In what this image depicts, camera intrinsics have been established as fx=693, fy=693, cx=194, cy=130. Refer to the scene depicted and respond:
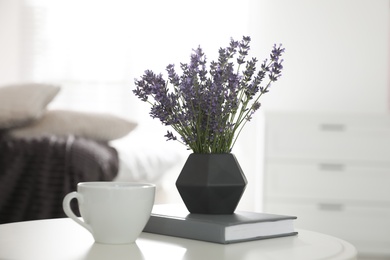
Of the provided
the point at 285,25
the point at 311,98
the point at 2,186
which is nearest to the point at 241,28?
the point at 285,25

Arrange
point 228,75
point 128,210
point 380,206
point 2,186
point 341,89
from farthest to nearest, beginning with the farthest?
point 341,89
point 380,206
point 2,186
point 228,75
point 128,210

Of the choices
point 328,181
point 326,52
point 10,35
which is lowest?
point 328,181

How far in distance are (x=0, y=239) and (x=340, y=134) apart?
276cm

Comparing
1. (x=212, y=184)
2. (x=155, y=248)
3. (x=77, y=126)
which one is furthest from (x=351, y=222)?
(x=155, y=248)

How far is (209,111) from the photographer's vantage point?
1140 mm

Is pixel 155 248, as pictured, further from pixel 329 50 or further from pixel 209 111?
pixel 329 50

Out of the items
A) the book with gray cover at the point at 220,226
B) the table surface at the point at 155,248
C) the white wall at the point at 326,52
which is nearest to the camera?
the table surface at the point at 155,248

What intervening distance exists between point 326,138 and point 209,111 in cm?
258

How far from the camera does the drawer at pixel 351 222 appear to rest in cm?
359

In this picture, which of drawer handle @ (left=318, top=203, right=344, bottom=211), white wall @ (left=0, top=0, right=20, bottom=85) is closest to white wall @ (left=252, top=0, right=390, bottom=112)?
drawer handle @ (left=318, top=203, right=344, bottom=211)

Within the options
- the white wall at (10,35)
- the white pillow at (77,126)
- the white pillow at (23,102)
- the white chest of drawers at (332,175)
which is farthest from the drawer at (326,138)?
the white wall at (10,35)

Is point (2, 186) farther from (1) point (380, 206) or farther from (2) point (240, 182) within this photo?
(1) point (380, 206)

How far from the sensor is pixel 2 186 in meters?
2.36

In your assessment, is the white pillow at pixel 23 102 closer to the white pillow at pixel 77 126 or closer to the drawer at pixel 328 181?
the white pillow at pixel 77 126
